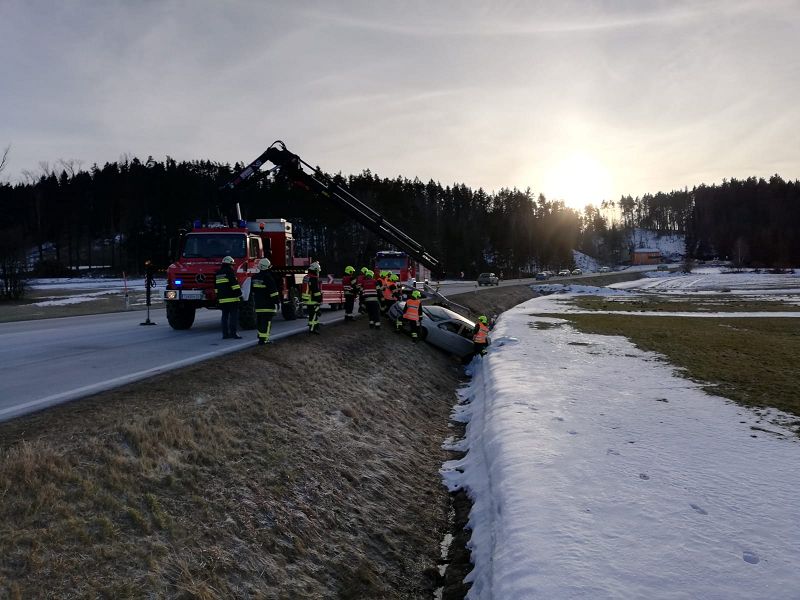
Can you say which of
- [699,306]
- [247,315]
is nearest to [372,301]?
[247,315]

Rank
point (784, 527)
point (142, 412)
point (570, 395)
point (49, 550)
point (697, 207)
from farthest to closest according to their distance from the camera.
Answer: point (697, 207) < point (570, 395) < point (142, 412) < point (784, 527) < point (49, 550)

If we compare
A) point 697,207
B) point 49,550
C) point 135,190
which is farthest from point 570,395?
point 697,207

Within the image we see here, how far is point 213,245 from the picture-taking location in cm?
1446

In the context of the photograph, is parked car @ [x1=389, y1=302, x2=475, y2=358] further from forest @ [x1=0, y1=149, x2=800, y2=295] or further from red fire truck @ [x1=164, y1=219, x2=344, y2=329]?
forest @ [x1=0, y1=149, x2=800, y2=295]

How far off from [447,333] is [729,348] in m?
8.36

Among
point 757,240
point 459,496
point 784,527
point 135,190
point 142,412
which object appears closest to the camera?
point 784,527

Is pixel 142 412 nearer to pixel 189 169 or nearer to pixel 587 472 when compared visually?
pixel 587 472

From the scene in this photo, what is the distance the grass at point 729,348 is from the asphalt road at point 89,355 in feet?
33.1

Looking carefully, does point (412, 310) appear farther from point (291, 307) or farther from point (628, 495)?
point (628, 495)

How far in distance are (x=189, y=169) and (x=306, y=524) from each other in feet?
269

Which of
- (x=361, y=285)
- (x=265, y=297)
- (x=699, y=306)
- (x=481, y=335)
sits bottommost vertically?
(x=699, y=306)

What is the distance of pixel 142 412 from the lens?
591 centimetres

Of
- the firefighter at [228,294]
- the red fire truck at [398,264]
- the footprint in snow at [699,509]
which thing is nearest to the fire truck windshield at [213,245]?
the firefighter at [228,294]

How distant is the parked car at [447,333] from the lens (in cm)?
1631
